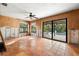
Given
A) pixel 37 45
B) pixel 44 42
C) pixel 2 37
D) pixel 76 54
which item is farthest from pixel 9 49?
pixel 76 54

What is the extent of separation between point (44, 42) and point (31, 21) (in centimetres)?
65

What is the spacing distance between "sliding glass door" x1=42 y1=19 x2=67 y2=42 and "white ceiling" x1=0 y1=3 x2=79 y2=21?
0.99 ft

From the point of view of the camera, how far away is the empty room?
222cm

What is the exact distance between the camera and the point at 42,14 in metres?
2.58

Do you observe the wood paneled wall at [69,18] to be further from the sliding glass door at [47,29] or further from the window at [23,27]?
the window at [23,27]

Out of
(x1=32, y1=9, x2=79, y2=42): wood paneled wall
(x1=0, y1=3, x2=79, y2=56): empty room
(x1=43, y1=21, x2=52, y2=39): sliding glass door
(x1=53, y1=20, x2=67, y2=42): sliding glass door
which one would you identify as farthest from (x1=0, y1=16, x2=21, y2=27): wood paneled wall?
(x1=53, y1=20, x2=67, y2=42): sliding glass door

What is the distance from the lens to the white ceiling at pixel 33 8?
7.16 feet

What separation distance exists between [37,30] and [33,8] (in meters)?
0.60

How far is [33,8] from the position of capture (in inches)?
88.8

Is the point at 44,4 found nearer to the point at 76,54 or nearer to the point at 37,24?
the point at 37,24

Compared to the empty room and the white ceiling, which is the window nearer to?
the empty room

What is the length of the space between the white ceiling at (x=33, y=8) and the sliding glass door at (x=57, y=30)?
30 centimetres

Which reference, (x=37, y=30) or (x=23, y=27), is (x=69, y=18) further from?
(x=23, y=27)

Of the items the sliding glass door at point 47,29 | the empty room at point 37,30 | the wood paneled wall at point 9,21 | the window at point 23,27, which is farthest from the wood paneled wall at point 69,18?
the wood paneled wall at point 9,21
